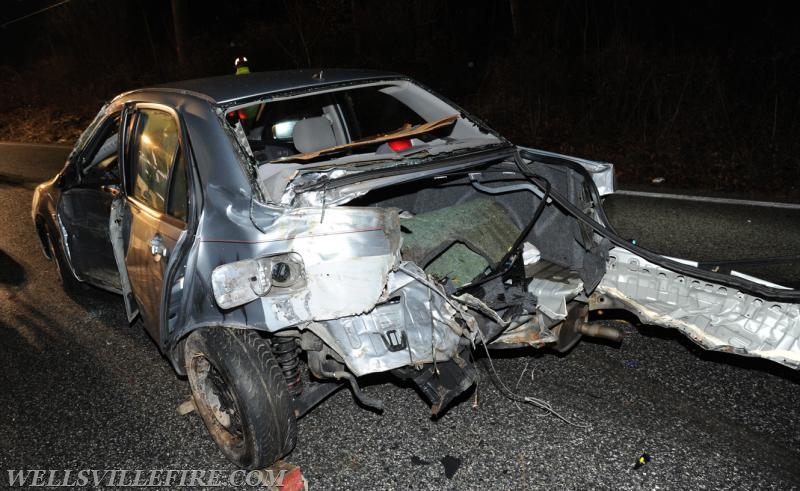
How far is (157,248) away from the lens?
3166 mm

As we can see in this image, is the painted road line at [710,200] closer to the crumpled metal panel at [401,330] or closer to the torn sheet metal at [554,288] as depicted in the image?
the torn sheet metal at [554,288]

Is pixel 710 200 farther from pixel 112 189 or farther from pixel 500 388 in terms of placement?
pixel 112 189

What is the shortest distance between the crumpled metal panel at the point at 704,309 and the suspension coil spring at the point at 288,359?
169 cm

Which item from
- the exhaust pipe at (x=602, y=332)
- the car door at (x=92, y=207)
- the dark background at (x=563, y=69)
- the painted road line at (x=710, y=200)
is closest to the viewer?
the exhaust pipe at (x=602, y=332)

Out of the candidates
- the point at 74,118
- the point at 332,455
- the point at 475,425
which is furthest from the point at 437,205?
the point at 74,118

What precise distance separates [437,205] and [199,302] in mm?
1920

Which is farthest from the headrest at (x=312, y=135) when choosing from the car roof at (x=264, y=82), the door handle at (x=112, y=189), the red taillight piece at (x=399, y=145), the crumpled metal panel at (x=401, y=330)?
the crumpled metal panel at (x=401, y=330)

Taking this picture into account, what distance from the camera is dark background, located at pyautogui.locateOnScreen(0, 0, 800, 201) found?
30.1ft

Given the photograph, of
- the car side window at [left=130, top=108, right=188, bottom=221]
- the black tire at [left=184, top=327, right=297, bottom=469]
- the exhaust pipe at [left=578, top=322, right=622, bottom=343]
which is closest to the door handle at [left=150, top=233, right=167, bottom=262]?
the car side window at [left=130, top=108, right=188, bottom=221]

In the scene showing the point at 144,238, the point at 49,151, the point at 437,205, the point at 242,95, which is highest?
the point at 242,95

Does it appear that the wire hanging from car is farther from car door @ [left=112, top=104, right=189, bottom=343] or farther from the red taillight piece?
car door @ [left=112, top=104, right=189, bottom=343]

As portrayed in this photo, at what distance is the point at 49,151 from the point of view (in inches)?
501

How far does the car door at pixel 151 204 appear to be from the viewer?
3170mm

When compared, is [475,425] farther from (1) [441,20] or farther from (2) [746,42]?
(1) [441,20]
